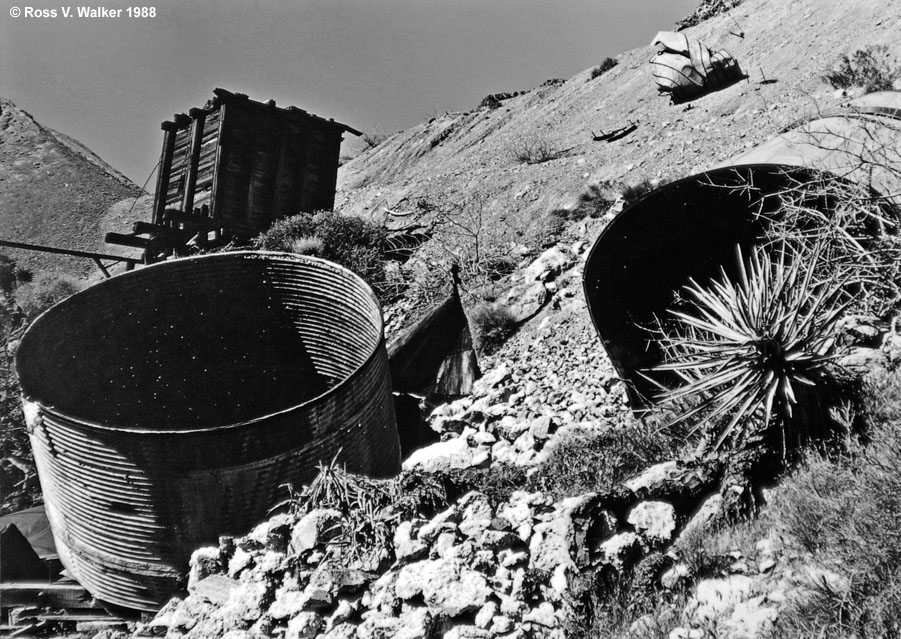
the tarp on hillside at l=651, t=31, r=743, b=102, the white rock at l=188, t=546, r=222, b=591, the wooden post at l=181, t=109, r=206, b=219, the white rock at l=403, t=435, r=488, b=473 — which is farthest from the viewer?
the wooden post at l=181, t=109, r=206, b=219

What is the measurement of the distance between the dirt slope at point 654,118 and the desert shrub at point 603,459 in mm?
5123

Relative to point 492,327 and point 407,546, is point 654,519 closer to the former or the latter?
point 407,546

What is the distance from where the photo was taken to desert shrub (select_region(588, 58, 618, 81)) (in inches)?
800

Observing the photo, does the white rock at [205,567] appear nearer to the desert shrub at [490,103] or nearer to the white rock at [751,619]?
the white rock at [751,619]

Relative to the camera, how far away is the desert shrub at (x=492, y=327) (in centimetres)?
878

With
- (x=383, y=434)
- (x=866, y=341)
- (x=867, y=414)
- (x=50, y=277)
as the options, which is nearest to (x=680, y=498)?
(x=867, y=414)

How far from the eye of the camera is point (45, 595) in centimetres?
628

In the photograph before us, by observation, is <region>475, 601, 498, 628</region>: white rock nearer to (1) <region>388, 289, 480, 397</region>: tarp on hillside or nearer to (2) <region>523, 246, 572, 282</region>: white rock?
(1) <region>388, 289, 480, 397</region>: tarp on hillside

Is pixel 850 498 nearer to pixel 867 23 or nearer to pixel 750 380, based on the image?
pixel 750 380

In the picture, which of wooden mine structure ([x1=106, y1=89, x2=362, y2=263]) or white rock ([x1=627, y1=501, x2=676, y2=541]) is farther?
wooden mine structure ([x1=106, y1=89, x2=362, y2=263])

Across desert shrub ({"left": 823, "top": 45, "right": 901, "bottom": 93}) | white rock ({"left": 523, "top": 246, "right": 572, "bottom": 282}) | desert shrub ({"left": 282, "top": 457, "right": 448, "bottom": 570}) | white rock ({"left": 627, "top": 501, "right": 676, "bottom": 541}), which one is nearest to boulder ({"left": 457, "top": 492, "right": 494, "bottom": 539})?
desert shrub ({"left": 282, "top": 457, "right": 448, "bottom": 570})

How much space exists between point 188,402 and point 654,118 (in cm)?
979

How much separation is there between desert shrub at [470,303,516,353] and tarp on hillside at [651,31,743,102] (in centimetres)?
734

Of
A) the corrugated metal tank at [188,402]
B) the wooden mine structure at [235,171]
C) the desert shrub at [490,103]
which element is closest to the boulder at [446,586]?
the corrugated metal tank at [188,402]
